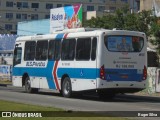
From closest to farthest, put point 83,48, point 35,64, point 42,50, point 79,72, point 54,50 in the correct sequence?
point 83,48 < point 79,72 < point 54,50 < point 42,50 < point 35,64

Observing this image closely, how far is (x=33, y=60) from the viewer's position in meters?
29.5

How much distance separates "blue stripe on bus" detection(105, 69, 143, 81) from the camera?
2417 cm

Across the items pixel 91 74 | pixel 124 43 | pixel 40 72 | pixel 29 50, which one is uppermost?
pixel 124 43

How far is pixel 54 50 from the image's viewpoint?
2758 centimetres

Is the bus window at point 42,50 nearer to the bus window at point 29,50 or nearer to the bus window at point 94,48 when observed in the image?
the bus window at point 29,50

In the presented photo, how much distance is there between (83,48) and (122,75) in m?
2.23

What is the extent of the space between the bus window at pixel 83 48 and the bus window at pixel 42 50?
3291mm

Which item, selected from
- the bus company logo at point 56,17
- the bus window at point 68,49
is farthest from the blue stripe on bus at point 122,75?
the bus company logo at point 56,17

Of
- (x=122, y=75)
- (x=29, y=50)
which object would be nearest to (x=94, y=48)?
(x=122, y=75)

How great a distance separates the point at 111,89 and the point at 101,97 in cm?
243

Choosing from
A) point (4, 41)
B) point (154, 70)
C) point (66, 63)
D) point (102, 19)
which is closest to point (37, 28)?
point (4, 41)

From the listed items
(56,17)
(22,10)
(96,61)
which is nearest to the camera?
(96,61)

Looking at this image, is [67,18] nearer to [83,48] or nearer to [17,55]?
[17,55]

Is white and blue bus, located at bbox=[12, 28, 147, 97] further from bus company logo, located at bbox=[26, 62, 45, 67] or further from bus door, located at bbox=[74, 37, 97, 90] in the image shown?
bus company logo, located at bbox=[26, 62, 45, 67]
